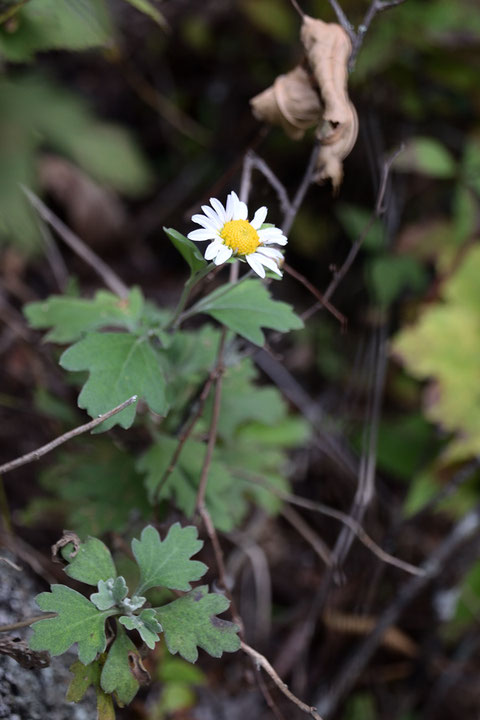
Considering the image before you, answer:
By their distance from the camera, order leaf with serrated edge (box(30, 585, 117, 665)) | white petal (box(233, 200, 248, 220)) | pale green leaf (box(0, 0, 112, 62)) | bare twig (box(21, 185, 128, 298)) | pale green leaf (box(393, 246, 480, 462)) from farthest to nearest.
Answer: pale green leaf (box(393, 246, 480, 462))
bare twig (box(21, 185, 128, 298))
pale green leaf (box(0, 0, 112, 62))
white petal (box(233, 200, 248, 220))
leaf with serrated edge (box(30, 585, 117, 665))

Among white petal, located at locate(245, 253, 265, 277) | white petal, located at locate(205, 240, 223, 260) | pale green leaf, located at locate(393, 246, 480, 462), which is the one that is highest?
white petal, located at locate(205, 240, 223, 260)

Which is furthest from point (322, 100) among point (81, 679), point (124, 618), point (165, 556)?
point (81, 679)

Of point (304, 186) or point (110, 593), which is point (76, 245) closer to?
point (304, 186)

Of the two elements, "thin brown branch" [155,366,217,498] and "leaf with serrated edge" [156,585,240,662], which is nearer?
"leaf with serrated edge" [156,585,240,662]

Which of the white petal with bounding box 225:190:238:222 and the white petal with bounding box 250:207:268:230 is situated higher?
the white petal with bounding box 225:190:238:222

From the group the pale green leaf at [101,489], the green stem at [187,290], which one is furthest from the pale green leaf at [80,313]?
the pale green leaf at [101,489]

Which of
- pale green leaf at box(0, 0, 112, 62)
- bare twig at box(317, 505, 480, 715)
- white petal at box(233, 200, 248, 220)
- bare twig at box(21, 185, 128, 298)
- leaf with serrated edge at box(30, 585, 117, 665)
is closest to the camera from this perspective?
leaf with serrated edge at box(30, 585, 117, 665)

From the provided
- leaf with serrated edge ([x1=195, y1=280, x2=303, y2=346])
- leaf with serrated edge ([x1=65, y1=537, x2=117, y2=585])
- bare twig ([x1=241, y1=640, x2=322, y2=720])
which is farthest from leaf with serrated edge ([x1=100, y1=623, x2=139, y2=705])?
leaf with serrated edge ([x1=195, y1=280, x2=303, y2=346])

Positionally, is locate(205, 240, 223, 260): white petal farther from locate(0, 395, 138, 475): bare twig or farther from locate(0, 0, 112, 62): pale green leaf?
locate(0, 0, 112, 62): pale green leaf
